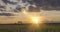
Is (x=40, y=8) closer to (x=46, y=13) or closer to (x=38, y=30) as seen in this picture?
(x=46, y=13)

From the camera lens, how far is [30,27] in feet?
9.46

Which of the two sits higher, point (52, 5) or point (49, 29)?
point (52, 5)

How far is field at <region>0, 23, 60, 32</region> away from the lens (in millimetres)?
2873

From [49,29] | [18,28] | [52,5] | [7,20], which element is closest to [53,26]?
[49,29]

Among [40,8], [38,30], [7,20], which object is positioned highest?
[40,8]

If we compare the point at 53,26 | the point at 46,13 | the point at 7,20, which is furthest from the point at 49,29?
the point at 7,20

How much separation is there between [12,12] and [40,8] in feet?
1.53

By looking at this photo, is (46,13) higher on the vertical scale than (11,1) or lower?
lower

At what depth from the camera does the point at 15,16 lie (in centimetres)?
290

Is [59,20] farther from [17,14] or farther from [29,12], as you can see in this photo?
[17,14]

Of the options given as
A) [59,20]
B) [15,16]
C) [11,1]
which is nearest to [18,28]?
[15,16]

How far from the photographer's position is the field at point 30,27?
2873 millimetres

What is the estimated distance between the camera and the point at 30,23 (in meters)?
2.86

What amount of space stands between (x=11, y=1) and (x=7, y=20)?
0.33 meters
